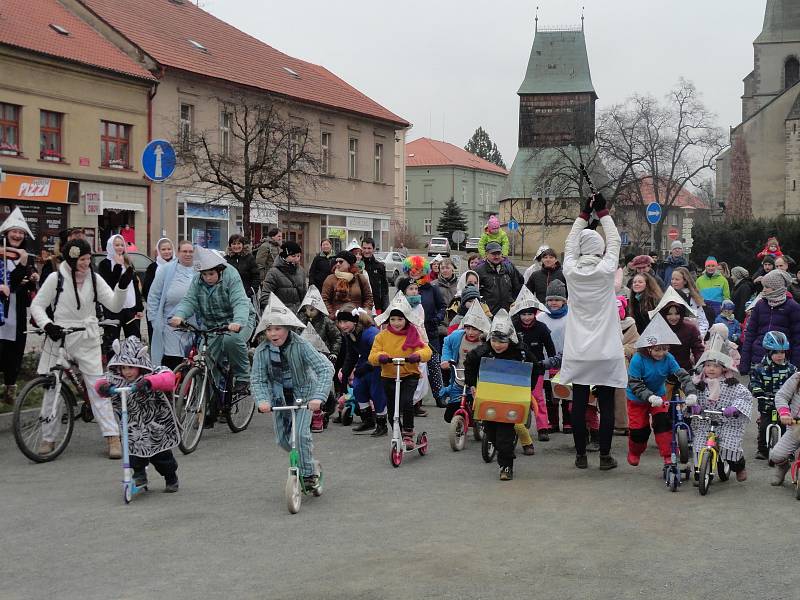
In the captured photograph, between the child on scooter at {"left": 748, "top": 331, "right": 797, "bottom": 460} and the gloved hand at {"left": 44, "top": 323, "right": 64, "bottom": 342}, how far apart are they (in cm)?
652

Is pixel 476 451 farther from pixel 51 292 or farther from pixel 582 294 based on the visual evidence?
pixel 51 292

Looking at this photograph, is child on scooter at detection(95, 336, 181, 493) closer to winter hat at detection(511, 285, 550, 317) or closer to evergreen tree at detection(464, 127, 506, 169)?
winter hat at detection(511, 285, 550, 317)

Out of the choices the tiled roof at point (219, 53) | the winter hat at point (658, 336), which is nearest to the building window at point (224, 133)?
the tiled roof at point (219, 53)

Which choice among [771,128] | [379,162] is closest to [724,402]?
[379,162]

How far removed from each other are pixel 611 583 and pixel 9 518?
4.30 metres

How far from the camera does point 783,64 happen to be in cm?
8788

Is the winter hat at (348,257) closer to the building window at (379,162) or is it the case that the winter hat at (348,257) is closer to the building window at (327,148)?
the building window at (327,148)

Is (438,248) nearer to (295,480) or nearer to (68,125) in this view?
(68,125)

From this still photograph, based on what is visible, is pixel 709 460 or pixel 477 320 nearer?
pixel 709 460

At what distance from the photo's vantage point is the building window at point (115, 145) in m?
38.7

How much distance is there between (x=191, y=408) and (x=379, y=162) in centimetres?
4748

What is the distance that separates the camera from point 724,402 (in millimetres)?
9023

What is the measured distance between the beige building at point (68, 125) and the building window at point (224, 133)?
4401 mm

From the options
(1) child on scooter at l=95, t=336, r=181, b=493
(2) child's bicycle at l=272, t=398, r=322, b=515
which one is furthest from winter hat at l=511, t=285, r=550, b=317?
(1) child on scooter at l=95, t=336, r=181, b=493
